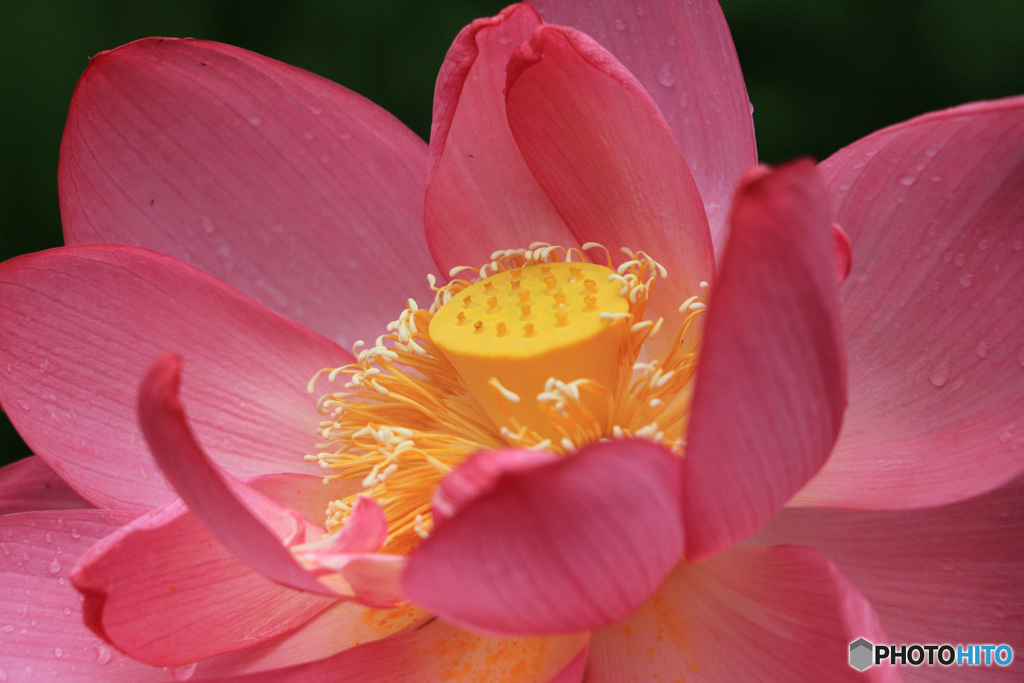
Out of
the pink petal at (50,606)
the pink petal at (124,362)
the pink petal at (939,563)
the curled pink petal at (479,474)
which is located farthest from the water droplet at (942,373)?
the pink petal at (50,606)

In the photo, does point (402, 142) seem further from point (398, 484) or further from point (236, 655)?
point (236, 655)

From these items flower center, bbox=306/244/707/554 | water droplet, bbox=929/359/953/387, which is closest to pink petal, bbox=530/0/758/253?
flower center, bbox=306/244/707/554

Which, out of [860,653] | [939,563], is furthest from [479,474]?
[939,563]

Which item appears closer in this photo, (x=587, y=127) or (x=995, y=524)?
(x=995, y=524)

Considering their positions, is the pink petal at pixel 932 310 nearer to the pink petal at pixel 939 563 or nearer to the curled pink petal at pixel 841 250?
the pink petal at pixel 939 563

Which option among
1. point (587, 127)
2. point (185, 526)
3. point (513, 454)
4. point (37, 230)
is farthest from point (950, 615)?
point (37, 230)

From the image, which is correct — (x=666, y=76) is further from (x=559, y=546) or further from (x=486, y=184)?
(x=559, y=546)
